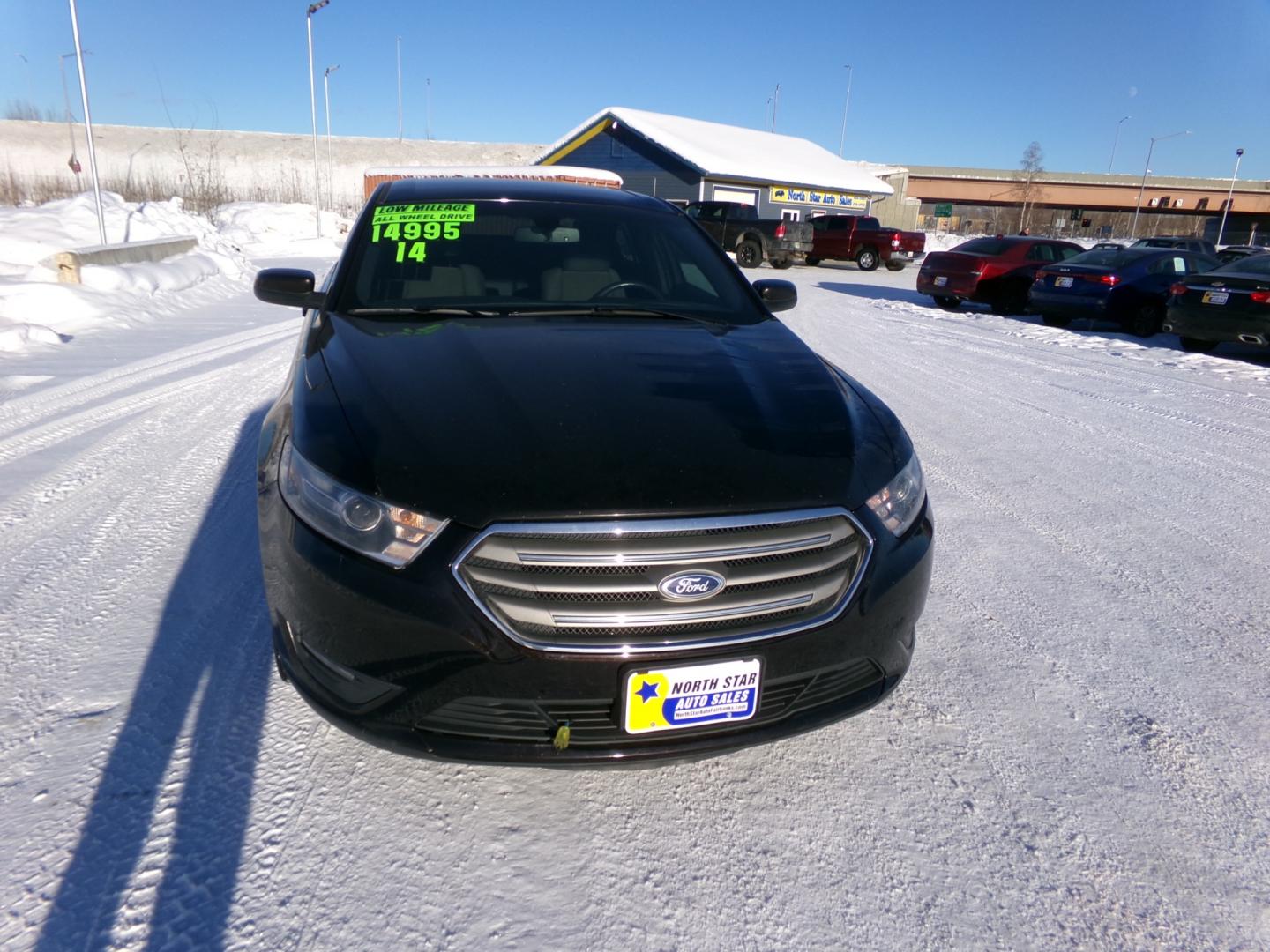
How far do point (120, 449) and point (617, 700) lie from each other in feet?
13.6

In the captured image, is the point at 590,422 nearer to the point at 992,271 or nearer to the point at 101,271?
the point at 101,271

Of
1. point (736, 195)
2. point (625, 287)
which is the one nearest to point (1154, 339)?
point (625, 287)

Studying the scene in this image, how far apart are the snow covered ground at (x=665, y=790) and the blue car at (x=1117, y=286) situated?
957 cm

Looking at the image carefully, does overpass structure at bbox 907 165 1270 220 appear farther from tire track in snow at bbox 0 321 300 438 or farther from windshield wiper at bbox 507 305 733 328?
windshield wiper at bbox 507 305 733 328

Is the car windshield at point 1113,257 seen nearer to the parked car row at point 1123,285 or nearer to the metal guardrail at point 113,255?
the parked car row at point 1123,285

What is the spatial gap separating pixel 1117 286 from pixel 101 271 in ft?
45.0

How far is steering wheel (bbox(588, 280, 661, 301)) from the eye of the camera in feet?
10.4

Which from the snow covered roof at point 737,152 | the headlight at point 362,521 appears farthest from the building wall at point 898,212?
the headlight at point 362,521

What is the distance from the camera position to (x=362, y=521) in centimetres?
184

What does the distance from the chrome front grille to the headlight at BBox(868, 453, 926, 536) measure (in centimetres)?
39

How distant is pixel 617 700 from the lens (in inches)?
71.4

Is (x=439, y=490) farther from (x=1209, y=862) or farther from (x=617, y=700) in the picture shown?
(x=1209, y=862)

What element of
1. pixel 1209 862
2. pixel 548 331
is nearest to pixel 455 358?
pixel 548 331

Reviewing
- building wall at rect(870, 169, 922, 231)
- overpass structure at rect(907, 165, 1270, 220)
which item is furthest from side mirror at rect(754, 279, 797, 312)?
overpass structure at rect(907, 165, 1270, 220)
